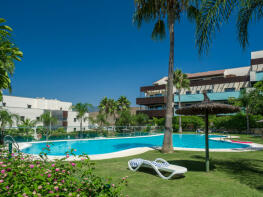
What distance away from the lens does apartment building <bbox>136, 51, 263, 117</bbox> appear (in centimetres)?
3447

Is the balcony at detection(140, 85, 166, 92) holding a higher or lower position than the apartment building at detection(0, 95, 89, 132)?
higher

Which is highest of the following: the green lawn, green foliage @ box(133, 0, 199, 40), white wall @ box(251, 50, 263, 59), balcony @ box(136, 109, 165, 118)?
white wall @ box(251, 50, 263, 59)

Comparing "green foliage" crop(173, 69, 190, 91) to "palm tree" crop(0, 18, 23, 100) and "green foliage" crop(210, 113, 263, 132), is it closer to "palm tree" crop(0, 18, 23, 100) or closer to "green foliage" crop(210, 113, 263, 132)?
"green foliage" crop(210, 113, 263, 132)

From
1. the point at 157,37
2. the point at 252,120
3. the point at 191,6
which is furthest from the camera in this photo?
the point at 252,120

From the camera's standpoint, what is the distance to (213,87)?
39.0 metres

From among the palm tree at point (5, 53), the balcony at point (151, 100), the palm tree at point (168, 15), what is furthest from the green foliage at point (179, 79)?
the palm tree at point (5, 53)

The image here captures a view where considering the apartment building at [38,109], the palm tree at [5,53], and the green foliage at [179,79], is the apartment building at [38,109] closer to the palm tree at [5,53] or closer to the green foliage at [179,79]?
the green foliage at [179,79]

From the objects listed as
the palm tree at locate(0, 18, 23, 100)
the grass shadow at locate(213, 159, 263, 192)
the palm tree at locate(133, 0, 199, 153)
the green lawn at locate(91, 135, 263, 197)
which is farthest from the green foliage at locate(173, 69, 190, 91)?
the palm tree at locate(0, 18, 23, 100)

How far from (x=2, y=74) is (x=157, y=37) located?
10.4 metres

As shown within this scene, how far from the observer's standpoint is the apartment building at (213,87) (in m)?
34.5

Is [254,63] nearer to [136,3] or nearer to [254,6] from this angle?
[136,3]

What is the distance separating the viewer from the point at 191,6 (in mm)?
11219

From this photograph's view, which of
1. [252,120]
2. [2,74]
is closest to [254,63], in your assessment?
[252,120]

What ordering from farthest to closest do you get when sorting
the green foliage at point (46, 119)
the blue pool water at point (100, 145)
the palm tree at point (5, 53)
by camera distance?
the green foliage at point (46, 119)
the blue pool water at point (100, 145)
the palm tree at point (5, 53)
